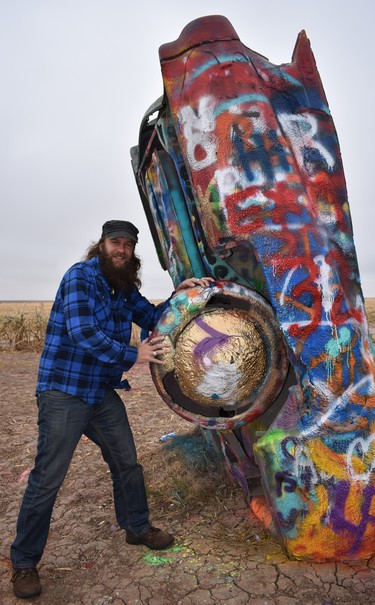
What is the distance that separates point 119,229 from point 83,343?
874 mm

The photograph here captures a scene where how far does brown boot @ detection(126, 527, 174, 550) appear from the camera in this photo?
10.8ft

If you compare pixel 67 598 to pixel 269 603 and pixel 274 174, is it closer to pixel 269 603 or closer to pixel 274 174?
pixel 269 603

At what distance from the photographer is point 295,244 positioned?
9.90 feet

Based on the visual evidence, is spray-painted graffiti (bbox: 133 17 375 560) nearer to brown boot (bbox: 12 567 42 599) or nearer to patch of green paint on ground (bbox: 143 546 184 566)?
patch of green paint on ground (bbox: 143 546 184 566)

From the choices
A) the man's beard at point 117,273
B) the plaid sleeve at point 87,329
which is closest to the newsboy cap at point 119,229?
the man's beard at point 117,273

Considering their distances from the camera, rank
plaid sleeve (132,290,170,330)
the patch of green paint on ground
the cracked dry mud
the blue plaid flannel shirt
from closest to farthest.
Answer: the cracked dry mud < the blue plaid flannel shirt < the patch of green paint on ground < plaid sleeve (132,290,170,330)

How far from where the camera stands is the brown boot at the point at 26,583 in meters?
2.87

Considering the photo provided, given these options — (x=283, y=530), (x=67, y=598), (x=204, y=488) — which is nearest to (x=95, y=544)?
(x=67, y=598)

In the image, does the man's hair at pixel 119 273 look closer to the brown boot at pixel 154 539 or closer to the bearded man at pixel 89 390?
the bearded man at pixel 89 390

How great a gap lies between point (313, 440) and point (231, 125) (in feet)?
6.48

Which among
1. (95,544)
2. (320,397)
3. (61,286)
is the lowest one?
(95,544)

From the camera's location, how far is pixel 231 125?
3088 mm

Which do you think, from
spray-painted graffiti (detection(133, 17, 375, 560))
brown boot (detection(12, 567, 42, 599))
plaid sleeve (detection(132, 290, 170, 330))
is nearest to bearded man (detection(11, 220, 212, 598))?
brown boot (detection(12, 567, 42, 599))

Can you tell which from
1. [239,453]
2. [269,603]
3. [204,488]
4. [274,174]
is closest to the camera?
[269,603]
